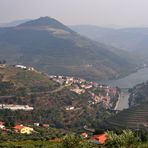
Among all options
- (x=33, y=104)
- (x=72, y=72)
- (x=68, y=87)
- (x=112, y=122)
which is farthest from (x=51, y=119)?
(x=72, y=72)

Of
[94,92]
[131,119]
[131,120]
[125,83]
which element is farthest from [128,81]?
[131,120]

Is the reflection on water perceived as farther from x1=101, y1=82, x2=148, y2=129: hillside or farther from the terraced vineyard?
the terraced vineyard

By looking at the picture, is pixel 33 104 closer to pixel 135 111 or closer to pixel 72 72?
pixel 135 111

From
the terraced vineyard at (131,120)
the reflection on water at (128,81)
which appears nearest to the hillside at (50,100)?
the terraced vineyard at (131,120)

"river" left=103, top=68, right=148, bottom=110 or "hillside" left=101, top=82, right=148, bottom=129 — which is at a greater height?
"hillside" left=101, top=82, right=148, bottom=129

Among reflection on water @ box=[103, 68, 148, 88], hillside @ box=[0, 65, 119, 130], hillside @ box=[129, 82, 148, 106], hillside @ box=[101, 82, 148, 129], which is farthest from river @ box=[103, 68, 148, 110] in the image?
hillside @ box=[101, 82, 148, 129]

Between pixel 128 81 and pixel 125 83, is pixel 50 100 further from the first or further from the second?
pixel 128 81

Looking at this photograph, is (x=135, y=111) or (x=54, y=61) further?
(x=54, y=61)

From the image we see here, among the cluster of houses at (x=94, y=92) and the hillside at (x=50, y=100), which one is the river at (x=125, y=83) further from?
the cluster of houses at (x=94, y=92)
